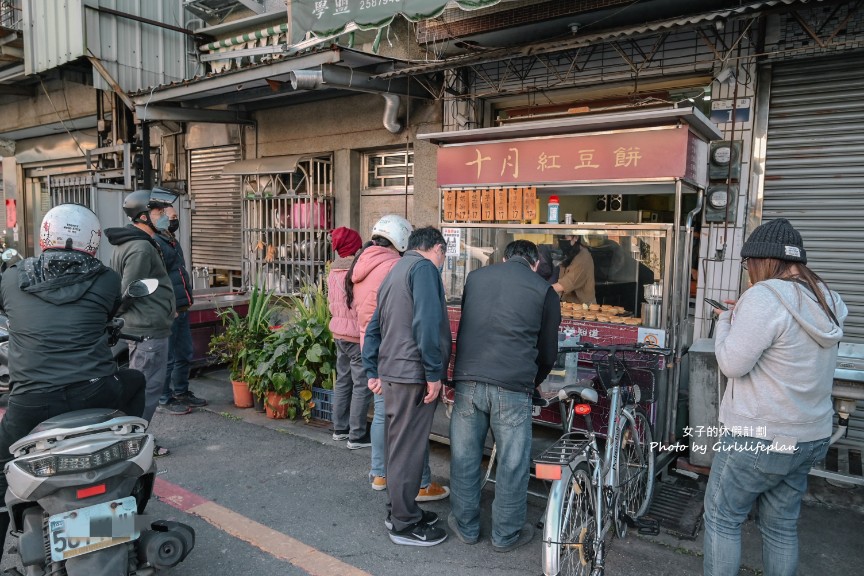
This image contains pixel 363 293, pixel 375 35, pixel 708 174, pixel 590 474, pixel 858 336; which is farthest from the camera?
pixel 375 35

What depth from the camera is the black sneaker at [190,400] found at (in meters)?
6.69

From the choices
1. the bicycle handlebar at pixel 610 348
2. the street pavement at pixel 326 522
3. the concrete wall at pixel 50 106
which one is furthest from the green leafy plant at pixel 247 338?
the concrete wall at pixel 50 106

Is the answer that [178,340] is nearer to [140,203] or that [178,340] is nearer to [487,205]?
[140,203]

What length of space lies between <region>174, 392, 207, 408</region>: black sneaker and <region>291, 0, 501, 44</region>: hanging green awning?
4109 mm

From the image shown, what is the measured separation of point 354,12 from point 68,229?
413 cm

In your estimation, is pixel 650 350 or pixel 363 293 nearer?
pixel 650 350

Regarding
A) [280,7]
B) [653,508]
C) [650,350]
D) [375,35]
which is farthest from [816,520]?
[280,7]

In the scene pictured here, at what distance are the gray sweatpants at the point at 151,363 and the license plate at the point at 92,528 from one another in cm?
229

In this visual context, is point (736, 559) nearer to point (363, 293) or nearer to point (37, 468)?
point (363, 293)

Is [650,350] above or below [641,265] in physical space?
below

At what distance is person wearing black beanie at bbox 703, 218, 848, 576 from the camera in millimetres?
2842


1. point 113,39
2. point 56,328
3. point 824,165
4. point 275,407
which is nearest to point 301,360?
point 275,407

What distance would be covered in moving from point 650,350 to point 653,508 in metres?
1.17

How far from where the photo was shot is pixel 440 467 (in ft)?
17.1
